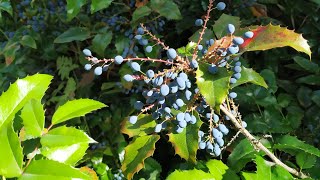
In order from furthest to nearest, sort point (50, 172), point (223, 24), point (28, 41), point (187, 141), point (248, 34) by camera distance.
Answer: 1. point (28, 41)
2. point (223, 24)
3. point (187, 141)
4. point (248, 34)
5. point (50, 172)

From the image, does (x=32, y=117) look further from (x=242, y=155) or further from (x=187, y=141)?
(x=242, y=155)

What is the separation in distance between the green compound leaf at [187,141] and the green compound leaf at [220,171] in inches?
6.8

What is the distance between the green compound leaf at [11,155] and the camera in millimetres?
806

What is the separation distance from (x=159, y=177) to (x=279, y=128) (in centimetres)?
47

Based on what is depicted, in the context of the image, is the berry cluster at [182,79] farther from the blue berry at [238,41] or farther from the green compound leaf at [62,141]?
the green compound leaf at [62,141]

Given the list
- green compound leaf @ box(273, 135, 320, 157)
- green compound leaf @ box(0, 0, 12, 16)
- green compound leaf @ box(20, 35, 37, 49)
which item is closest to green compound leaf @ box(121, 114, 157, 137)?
green compound leaf @ box(273, 135, 320, 157)

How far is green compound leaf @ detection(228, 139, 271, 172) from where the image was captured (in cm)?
133

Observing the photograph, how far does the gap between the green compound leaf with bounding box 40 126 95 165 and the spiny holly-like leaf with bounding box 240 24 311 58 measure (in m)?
0.44

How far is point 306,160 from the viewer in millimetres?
1307

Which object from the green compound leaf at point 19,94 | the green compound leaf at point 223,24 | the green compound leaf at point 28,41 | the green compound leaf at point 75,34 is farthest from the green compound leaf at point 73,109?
the green compound leaf at point 28,41

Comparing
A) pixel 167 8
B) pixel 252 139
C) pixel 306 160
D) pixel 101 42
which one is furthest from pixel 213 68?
pixel 101 42

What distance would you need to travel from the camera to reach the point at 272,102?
61.1 inches

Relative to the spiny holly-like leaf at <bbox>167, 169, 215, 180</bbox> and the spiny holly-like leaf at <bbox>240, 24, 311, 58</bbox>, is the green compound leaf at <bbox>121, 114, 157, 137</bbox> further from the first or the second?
the spiny holly-like leaf at <bbox>240, 24, 311, 58</bbox>

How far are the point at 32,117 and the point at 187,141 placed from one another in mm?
419
